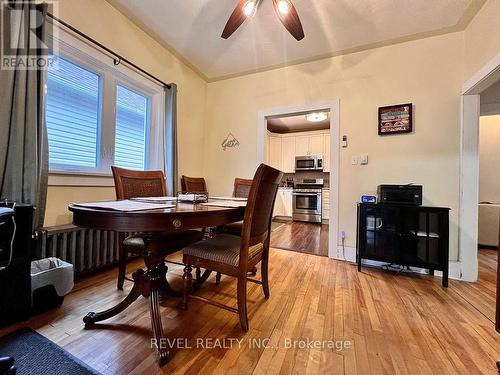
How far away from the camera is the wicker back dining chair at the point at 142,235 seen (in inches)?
50.6

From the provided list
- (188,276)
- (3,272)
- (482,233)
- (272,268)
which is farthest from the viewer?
(482,233)

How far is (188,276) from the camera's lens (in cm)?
133

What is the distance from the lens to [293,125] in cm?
525

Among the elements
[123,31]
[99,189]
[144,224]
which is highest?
[123,31]

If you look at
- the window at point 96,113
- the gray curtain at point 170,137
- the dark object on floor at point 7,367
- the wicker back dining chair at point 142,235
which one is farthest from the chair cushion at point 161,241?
the gray curtain at point 170,137

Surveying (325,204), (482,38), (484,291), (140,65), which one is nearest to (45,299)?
(140,65)

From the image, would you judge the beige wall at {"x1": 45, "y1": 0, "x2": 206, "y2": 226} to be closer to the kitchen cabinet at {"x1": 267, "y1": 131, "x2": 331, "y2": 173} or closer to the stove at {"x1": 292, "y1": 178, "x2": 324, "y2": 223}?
the kitchen cabinet at {"x1": 267, "y1": 131, "x2": 331, "y2": 173}

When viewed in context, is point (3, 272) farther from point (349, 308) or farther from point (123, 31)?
point (123, 31)

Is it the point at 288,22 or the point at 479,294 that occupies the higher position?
the point at 288,22

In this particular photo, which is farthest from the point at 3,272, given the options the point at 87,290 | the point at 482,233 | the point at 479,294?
the point at 482,233

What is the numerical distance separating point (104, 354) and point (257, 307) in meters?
0.88

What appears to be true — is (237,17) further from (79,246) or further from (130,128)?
(79,246)

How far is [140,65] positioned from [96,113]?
2.52 feet

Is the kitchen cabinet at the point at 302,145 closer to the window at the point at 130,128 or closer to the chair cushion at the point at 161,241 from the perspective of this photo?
the window at the point at 130,128
